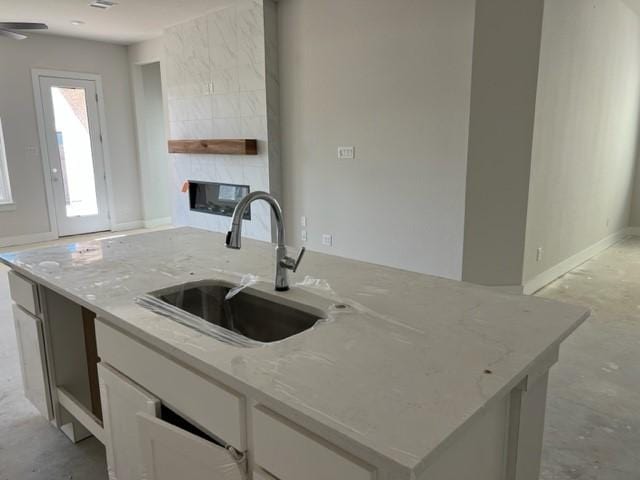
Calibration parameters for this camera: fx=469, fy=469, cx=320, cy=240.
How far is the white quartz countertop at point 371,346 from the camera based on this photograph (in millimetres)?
847

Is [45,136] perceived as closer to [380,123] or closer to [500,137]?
[380,123]

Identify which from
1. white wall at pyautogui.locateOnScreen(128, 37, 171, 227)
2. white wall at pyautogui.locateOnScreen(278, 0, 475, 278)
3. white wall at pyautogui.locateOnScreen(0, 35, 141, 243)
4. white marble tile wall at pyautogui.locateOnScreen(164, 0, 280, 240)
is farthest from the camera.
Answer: white wall at pyautogui.locateOnScreen(128, 37, 171, 227)

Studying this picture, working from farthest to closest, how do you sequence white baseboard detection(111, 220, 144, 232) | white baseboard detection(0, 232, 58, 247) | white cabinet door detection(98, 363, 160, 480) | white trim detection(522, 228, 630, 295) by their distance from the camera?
white baseboard detection(111, 220, 144, 232) < white baseboard detection(0, 232, 58, 247) < white trim detection(522, 228, 630, 295) < white cabinet door detection(98, 363, 160, 480)

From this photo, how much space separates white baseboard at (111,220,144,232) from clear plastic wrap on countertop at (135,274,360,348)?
19.8 ft

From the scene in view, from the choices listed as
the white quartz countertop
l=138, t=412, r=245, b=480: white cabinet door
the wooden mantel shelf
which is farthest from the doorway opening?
l=138, t=412, r=245, b=480: white cabinet door

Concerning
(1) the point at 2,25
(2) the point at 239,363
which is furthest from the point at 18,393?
(1) the point at 2,25

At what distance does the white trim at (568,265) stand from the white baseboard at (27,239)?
19.8ft

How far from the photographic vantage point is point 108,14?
512 centimetres

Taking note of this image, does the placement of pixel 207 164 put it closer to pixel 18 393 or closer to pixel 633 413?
pixel 18 393

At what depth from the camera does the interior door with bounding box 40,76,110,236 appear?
638 cm

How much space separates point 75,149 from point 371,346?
6.74 m

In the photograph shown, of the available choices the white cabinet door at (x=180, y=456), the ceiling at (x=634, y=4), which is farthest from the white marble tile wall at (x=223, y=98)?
the ceiling at (x=634, y=4)

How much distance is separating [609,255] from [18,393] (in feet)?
19.6

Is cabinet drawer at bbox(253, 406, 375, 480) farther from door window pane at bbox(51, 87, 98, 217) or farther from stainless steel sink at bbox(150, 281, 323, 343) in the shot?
door window pane at bbox(51, 87, 98, 217)
